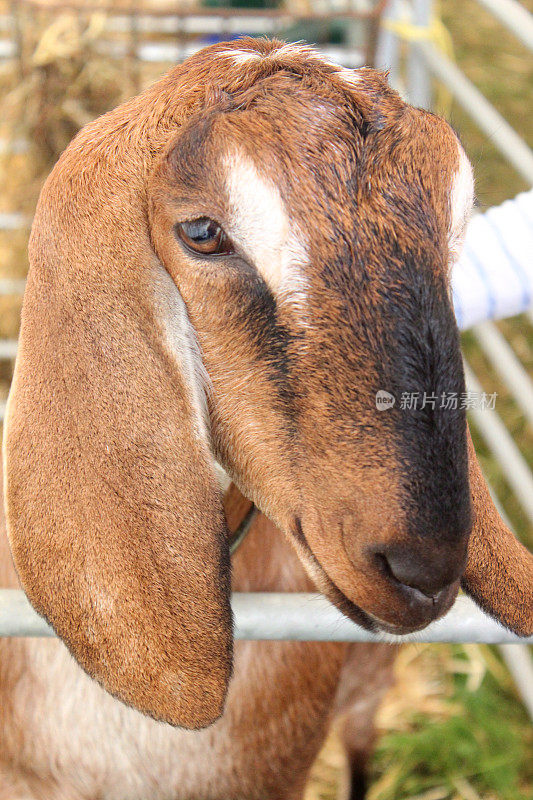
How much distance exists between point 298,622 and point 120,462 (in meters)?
0.31

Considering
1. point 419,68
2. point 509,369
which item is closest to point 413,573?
point 509,369

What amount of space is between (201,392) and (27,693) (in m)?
0.72

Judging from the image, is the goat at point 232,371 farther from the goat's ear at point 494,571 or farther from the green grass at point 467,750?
the green grass at point 467,750

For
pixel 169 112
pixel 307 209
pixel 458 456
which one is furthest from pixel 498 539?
pixel 169 112

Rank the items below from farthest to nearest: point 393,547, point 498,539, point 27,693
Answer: point 27,693, point 498,539, point 393,547

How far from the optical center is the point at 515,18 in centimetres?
220

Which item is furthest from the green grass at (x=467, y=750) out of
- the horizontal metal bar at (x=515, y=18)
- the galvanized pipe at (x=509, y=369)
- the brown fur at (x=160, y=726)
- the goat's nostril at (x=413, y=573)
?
the horizontal metal bar at (x=515, y=18)

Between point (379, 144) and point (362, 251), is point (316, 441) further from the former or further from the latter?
point (379, 144)

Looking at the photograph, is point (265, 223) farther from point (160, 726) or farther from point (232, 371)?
point (160, 726)

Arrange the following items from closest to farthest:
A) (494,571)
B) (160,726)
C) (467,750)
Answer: (494,571) < (160,726) < (467,750)

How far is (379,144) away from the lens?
3.25 feet

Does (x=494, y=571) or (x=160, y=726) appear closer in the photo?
(x=494, y=571)

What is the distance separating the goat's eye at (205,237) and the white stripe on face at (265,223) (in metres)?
0.02

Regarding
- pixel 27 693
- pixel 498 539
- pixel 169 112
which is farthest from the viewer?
pixel 27 693
